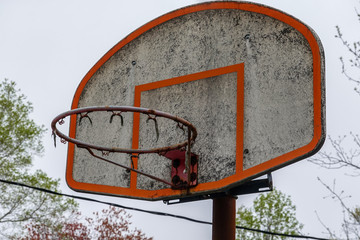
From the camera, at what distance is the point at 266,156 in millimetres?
4207

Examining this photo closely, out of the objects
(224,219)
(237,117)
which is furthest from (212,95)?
(224,219)

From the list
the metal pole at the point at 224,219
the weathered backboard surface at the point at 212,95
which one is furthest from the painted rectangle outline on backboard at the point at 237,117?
the metal pole at the point at 224,219

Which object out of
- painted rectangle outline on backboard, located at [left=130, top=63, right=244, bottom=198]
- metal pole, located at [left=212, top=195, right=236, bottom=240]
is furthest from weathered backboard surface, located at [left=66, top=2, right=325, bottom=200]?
metal pole, located at [left=212, top=195, right=236, bottom=240]

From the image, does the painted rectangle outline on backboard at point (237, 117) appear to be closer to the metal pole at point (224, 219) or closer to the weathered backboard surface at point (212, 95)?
the weathered backboard surface at point (212, 95)

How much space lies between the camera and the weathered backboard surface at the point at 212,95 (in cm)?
421

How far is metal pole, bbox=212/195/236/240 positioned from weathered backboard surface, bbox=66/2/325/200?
515mm

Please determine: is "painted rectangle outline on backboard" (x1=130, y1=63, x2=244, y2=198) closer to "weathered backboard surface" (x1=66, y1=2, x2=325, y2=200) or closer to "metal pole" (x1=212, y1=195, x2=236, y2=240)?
"weathered backboard surface" (x1=66, y1=2, x2=325, y2=200)

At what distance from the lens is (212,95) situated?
465cm

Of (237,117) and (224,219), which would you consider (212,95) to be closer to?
(237,117)

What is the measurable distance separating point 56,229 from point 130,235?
118 inches

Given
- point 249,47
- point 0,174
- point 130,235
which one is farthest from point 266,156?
point 130,235

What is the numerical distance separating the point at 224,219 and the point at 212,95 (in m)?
1.07

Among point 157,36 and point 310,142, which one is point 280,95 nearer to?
point 310,142

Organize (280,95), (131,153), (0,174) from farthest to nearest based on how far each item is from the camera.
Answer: (0,174) → (131,153) → (280,95)
